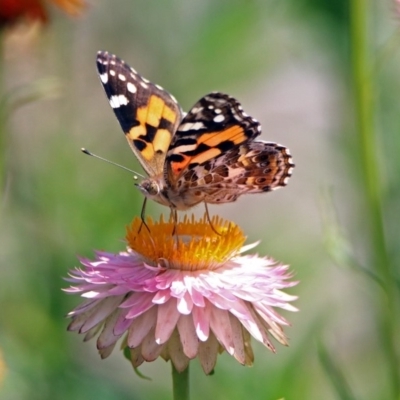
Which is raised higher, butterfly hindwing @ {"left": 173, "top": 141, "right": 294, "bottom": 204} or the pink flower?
butterfly hindwing @ {"left": 173, "top": 141, "right": 294, "bottom": 204}

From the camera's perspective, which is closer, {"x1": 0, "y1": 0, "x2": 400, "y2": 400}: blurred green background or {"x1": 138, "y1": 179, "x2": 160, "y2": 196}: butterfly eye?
{"x1": 138, "y1": 179, "x2": 160, "y2": 196}: butterfly eye

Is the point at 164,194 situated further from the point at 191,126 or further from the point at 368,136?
the point at 368,136

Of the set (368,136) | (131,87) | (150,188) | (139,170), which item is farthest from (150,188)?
(139,170)

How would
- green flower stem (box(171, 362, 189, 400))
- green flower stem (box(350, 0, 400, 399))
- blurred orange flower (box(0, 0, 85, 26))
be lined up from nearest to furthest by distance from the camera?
green flower stem (box(171, 362, 189, 400))
green flower stem (box(350, 0, 400, 399))
blurred orange flower (box(0, 0, 85, 26))

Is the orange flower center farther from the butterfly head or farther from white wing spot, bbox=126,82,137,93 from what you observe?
white wing spot, bbox=126,82,137,93

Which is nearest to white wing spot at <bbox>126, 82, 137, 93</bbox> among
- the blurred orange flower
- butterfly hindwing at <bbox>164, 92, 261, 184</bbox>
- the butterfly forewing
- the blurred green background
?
the butterfly forewing

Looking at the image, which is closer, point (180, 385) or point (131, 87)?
point (180, 385)
